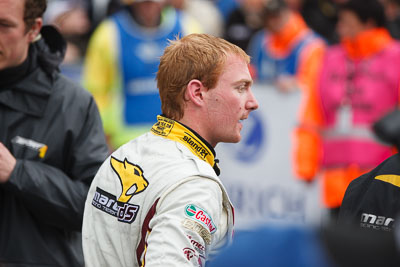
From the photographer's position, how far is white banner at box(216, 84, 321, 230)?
882 cm

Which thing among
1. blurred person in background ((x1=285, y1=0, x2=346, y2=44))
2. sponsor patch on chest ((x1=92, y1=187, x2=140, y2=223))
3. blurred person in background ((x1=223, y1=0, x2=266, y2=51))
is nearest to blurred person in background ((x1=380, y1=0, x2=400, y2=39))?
blurred person in background ((x1=285, y1=0, x2=346, y2=44))

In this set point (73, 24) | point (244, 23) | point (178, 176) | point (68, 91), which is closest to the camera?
point (178, 176)

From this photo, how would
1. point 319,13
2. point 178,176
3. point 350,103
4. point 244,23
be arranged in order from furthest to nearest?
1. point 244,23
2. point 319,13
3. point 350,103
4. point 178,176

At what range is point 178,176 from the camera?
10.3 ft

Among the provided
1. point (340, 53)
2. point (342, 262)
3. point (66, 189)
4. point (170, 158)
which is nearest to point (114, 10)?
point (340, 53)

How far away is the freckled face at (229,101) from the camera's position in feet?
11.5

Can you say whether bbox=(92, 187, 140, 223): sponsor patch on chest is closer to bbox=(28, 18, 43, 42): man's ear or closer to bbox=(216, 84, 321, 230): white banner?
bbox=(28, 18, 43, 42): man's ear

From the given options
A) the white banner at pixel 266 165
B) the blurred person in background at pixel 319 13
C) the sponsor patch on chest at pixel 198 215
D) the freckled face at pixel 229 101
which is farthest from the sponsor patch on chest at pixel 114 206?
the blurred person in background at pixel 319 13

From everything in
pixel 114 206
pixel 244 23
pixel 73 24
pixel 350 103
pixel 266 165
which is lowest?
pixel 266 165

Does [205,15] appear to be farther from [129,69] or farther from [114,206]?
[114,206]

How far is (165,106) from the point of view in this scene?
3557 millimetres

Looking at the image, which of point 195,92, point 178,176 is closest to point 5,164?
point 195,92

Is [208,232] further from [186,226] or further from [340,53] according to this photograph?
[340,53]

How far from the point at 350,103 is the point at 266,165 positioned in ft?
4.81
